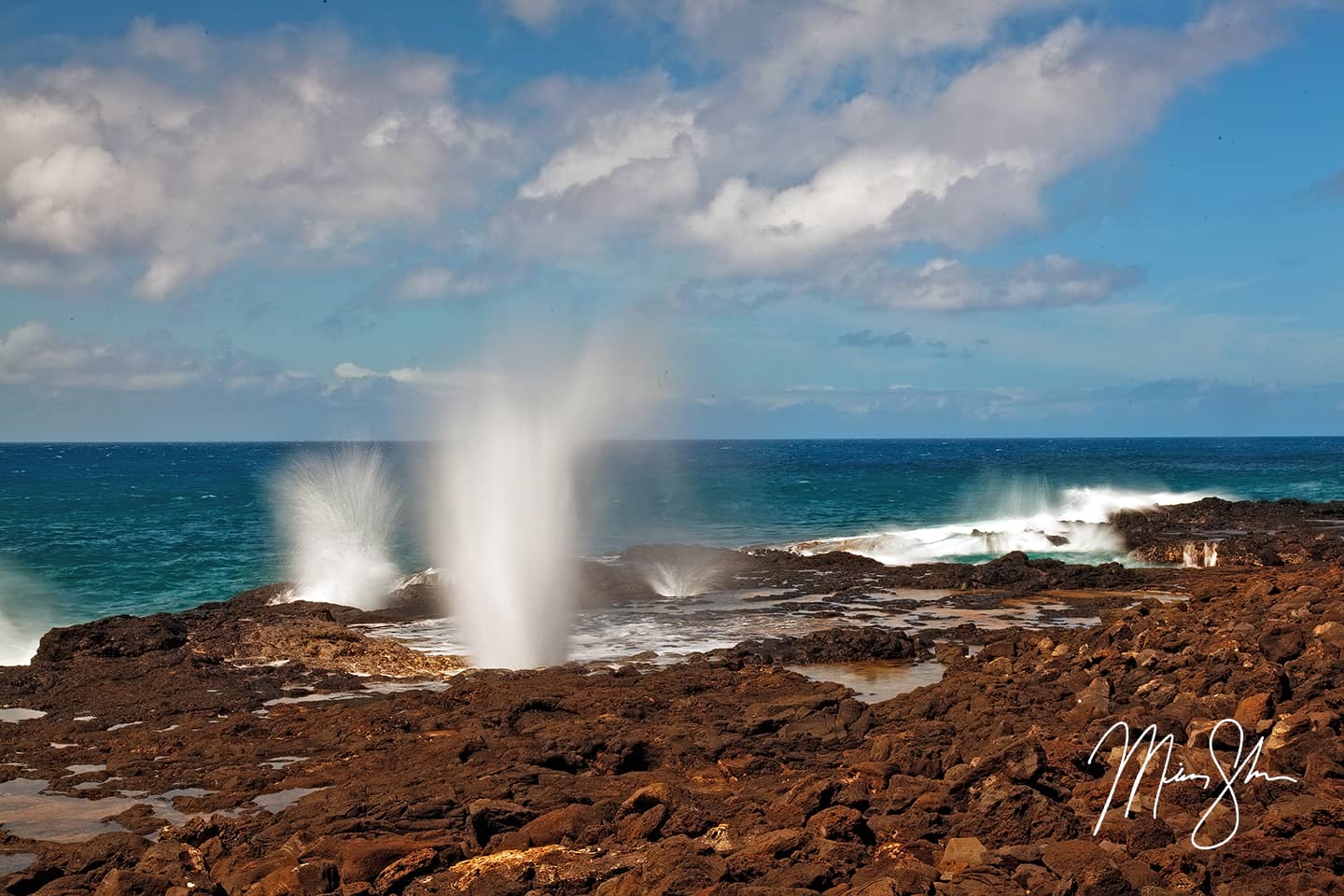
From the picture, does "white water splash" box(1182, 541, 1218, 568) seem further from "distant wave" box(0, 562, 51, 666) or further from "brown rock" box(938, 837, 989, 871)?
"distant wave" box(0, 562, 51, 666)

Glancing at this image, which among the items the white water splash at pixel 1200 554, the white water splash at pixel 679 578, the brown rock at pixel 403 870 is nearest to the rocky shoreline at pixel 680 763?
the brown rock at pixel 403 870

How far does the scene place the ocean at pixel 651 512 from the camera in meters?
37.6

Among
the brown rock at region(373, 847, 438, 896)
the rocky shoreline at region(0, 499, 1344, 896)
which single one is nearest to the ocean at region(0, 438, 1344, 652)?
the rocky shoreline at region(0, 499, 1344, 896)

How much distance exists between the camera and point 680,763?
11.8 m

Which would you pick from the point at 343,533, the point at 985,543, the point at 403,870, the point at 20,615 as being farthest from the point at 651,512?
the point at 403,870

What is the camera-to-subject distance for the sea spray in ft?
102

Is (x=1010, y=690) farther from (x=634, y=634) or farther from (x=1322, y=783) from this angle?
(x=634, y=634)

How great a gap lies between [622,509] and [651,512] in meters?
4.60

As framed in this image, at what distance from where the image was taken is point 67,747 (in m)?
13.3

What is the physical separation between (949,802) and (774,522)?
4868 centimetres

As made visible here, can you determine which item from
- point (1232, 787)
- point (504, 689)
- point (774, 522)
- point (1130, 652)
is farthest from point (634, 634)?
point (774, 522)
